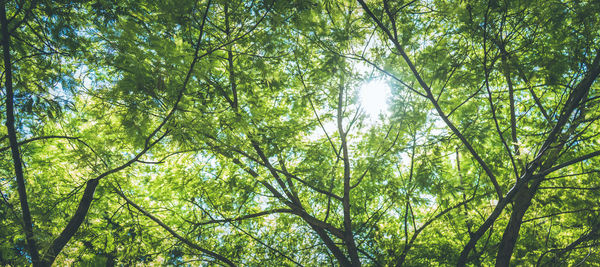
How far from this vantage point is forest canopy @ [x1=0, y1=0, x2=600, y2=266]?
3.38 meters

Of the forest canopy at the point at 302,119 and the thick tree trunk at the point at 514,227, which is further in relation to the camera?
the thick tree trunk at the point at 514,227

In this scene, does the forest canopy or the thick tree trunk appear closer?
the forest canopy

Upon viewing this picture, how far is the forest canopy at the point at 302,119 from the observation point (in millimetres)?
3377

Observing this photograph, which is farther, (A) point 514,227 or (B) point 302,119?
(B) point 302,119

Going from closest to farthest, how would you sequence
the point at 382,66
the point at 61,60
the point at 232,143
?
the point at 61,60 → the point at 232,143 → the point at 382,66

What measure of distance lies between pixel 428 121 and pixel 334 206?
2.84m

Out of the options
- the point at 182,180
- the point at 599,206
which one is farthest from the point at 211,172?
the point at 599,206

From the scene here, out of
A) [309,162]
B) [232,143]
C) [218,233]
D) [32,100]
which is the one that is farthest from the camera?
[218,233]

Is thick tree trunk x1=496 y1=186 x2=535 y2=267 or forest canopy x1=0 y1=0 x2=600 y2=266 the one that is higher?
forest canopy x1=0 y1=0 x2=600 y2=266

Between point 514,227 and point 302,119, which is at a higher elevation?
point 302,119

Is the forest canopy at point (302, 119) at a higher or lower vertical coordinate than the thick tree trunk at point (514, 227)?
higher

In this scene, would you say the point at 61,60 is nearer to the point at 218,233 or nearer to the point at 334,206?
the point at 218,233

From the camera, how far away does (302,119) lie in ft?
20.7

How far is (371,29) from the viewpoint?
478cm
